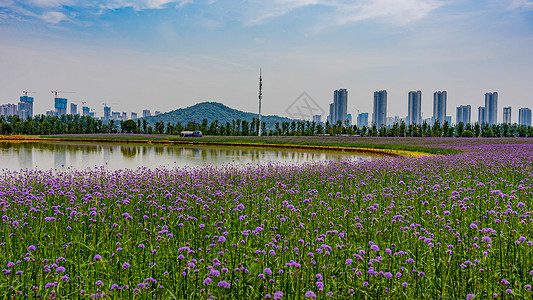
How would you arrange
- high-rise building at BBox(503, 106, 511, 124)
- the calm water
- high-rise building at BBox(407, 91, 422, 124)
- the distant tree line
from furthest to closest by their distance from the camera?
high-rise building at BBox(503, 106, 511, 124)
high-rise building at BBox(407, 91, 422, 124)
the distant tree line
the calm water

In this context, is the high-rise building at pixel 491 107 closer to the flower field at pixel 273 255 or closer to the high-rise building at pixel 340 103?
the high-rise building at pixel 340 103

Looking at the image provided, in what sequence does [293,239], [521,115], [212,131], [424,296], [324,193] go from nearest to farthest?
[424,296] → [293,239] → [324,193] → [212,131] → [521,115]

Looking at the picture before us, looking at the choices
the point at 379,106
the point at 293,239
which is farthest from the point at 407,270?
the point at 379,106

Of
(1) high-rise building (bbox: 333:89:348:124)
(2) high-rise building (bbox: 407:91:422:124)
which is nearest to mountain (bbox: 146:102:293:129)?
(1) high-rise building (bbox: 333:89:348:124)

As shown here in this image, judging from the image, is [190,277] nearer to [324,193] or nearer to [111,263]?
[111,263]

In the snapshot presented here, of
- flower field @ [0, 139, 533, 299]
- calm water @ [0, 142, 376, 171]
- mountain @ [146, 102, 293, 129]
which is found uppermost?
mountain @ [146, 102, 293, 129]

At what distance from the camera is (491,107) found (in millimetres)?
184875

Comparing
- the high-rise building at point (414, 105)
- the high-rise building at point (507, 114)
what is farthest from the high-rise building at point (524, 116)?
the high-rise building at point (414, 105)

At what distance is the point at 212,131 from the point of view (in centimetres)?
7875

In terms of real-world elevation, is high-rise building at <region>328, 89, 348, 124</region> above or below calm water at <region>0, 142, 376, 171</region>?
above

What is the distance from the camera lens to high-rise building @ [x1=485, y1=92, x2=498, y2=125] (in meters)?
180

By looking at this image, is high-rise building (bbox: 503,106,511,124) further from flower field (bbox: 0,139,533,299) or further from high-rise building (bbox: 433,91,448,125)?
flower field (bbox: 0,139,533,299)

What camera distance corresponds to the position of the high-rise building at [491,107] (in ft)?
592

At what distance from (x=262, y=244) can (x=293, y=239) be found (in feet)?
1.78
